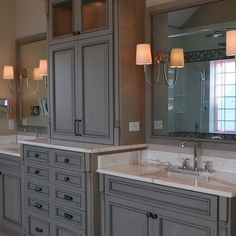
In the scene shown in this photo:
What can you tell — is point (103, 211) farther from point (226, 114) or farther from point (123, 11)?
point (123, 11)

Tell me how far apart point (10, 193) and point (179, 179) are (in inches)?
86.4

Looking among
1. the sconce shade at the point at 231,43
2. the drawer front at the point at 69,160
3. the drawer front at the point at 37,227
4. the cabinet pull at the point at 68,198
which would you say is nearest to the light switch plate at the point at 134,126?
the drawer front at the point at 69,160

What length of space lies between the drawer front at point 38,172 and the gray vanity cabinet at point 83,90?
360 millimetres

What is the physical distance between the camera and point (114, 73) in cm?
308

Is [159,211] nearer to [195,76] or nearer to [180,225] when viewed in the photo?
[180,225]

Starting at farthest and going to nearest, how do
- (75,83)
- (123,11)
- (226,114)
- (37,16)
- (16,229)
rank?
(37,16) → (16,229) → (75,83) → (123,11) → (226,114)

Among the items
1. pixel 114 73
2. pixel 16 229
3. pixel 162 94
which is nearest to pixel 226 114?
pixel 162 94

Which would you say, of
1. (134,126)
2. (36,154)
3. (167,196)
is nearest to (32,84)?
(36,154)

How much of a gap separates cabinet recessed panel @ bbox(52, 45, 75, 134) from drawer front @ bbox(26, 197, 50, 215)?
0.69 m

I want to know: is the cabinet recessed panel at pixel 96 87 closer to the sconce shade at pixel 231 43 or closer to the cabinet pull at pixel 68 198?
the cabinet pull at pixel 68 198

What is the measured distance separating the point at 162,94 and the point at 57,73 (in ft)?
3.47

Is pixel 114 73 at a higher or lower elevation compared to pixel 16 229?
higher

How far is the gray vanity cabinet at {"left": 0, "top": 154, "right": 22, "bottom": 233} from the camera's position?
12.8ft

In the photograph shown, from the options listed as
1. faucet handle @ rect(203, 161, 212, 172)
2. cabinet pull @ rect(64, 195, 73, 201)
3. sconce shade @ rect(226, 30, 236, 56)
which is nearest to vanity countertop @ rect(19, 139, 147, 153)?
cabinet pull @ rect(64, 195, 73, 201)
